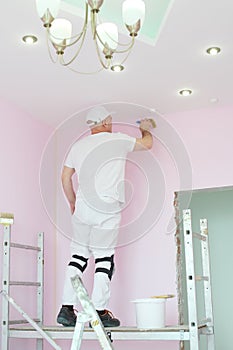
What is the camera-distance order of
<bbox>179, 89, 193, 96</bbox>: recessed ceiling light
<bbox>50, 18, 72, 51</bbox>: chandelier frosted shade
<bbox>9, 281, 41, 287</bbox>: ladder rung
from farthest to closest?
<bbox>179, 89, 193, 96</bbox>: recessed ceiling light
<bbox>9, 281, 41, 287</bbox>: ladder rung
<bbox>50, 18, 72, 51</bbox>: chandelier frosted shade

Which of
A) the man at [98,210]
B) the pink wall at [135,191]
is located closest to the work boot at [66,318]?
the man at [98,210]

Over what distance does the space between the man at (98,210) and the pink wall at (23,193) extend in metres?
0.42

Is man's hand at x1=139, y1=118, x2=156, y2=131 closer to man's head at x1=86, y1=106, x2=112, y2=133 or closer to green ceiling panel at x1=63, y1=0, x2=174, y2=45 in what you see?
man's head at x1=86, y1=106, x2=112, y2=133

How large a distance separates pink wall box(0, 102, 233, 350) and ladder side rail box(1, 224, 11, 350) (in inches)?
13.7

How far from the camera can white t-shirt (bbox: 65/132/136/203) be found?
3553mm

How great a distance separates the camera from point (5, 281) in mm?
3436

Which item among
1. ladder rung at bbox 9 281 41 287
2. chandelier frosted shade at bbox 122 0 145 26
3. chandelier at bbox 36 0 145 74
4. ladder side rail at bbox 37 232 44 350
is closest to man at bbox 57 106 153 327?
ladder rung at bbox 9 281 41 287

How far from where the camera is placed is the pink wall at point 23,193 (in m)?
3.80

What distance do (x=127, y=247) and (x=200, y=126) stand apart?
46.2 inches

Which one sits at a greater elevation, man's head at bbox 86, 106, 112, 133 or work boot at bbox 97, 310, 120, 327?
man's head at bbox 86, 106, 112, 133

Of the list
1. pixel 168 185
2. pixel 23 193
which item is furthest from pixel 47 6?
pixel 168 185

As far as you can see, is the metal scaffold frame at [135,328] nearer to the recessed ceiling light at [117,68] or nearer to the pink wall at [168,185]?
the pink wall at [168,185]

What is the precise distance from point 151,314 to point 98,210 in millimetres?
800

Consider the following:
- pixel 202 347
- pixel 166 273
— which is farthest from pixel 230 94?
pixel 202 347
